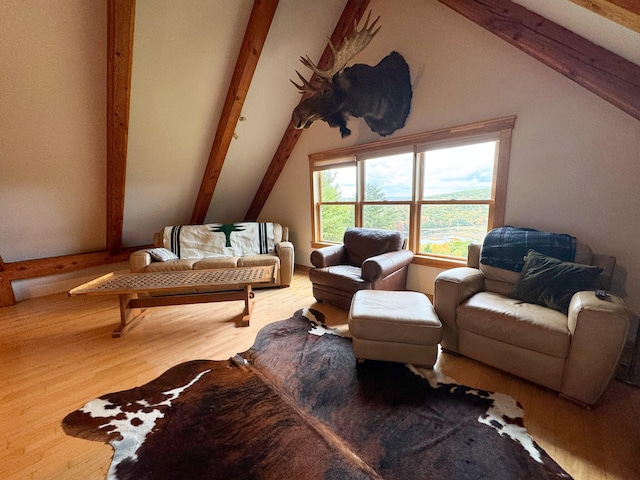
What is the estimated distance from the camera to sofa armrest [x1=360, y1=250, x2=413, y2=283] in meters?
2.49

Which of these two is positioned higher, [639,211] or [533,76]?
[533,76]

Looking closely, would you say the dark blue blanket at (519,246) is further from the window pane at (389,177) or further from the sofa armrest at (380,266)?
the window pane at (389,177)

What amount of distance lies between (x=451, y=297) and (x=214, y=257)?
319cm

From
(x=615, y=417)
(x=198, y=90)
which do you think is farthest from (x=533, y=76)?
(x=198, y=90)

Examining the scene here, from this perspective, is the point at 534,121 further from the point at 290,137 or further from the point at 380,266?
the point at 290,137

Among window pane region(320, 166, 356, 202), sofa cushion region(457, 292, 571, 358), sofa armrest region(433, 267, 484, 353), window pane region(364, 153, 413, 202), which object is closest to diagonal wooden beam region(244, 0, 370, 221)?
window pane region(320, 166, 356, 202)

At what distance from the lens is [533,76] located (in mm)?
2170

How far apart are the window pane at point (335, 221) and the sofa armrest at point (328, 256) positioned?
71 cm

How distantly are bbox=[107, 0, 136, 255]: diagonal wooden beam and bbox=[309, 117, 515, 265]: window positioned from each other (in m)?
2.36

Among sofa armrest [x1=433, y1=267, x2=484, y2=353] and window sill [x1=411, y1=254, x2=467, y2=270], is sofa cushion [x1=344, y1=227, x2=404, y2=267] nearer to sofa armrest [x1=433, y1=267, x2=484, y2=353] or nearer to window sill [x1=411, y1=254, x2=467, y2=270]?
window sill [x1=411, y1=254, x2=467, y2=270]

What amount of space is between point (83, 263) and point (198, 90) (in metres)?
3.07

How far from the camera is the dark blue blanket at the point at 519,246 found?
1968 millimetres

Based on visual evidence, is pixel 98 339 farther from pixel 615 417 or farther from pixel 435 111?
pixel 435 111

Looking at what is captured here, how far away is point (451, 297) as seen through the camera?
6.30 feet
